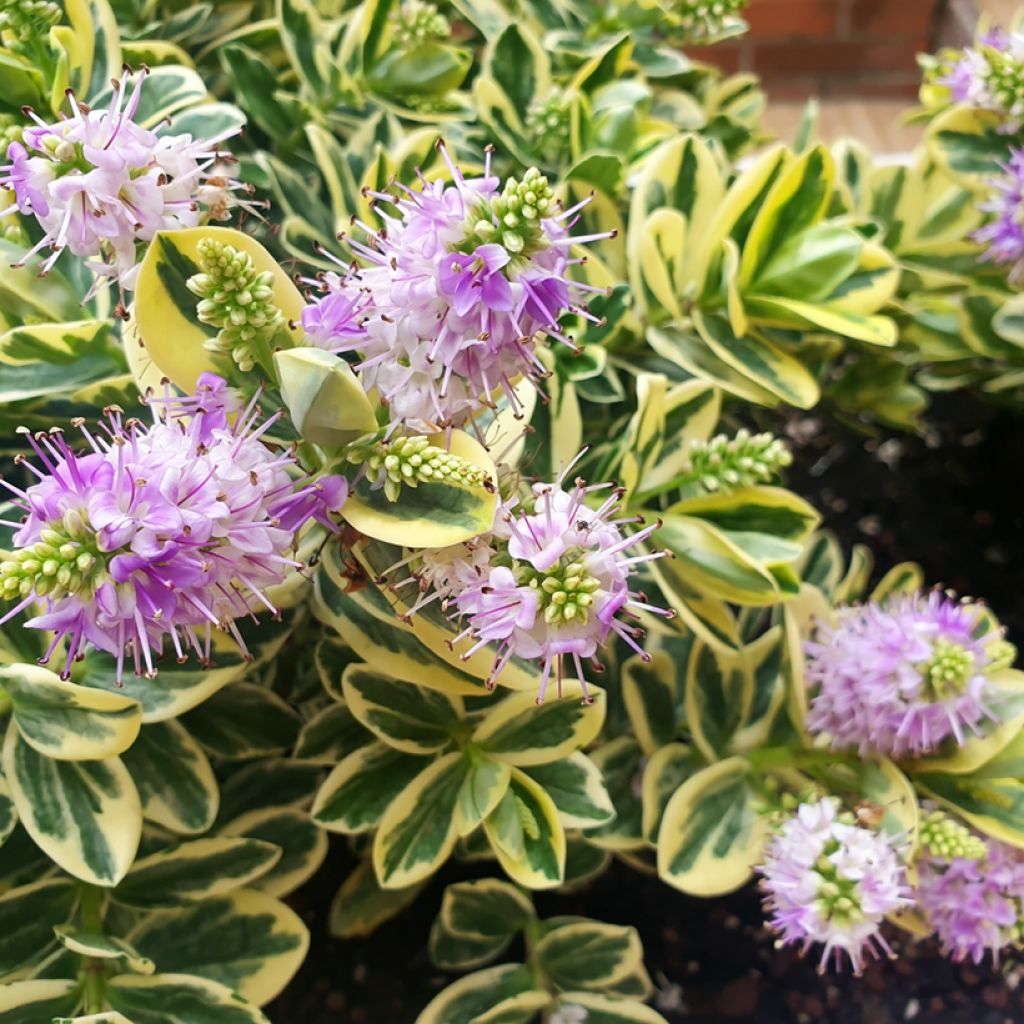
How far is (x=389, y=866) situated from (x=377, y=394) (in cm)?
31

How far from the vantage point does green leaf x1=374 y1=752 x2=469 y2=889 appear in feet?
1.96

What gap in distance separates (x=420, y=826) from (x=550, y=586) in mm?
280

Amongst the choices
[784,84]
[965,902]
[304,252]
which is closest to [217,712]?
[304,252]

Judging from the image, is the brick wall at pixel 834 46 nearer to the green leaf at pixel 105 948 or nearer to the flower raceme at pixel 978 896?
the flower raceme at pixel 978 896

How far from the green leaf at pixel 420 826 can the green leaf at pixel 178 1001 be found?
0.11 meters

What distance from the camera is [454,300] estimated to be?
0.37m

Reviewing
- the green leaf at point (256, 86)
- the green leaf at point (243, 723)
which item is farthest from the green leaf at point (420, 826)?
the green leaf at point (256, 86)

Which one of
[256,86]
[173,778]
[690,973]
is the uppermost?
[256,86]

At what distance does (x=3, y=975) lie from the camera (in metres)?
0.60

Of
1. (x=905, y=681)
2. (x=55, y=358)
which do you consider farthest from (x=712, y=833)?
(x=55, y=358)

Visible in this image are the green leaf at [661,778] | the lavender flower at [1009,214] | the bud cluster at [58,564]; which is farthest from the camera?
the lavender flower at [1009,214]

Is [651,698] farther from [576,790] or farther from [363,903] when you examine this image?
[363,903]

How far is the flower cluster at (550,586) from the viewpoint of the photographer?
0.40 metres

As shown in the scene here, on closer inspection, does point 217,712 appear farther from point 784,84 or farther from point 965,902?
point 784,84
